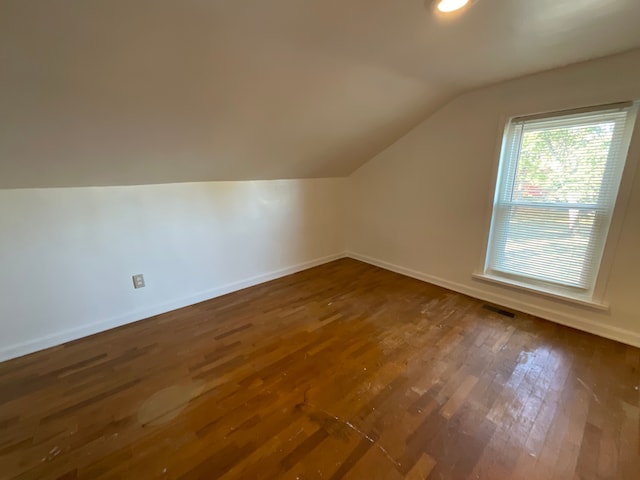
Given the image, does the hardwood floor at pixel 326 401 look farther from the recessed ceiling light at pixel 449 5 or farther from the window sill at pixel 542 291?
the recessed ceiling light at pixel 449 5

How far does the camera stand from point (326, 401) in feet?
5.31

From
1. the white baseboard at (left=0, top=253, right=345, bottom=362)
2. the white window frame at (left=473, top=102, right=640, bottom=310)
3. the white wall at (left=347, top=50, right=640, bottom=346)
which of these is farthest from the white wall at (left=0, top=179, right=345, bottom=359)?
the white window frame at (left=473, top=102, right=640, bottom=310)

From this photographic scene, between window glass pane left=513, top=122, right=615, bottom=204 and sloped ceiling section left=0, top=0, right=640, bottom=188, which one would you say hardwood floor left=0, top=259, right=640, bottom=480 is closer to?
window glass pane left=513, top=122, right=615, bottom=204

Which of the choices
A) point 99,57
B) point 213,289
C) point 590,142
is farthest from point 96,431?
point 590,142

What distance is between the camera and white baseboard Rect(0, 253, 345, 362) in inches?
81.1

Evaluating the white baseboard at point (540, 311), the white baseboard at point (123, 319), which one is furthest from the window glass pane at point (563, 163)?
the white baseboard at point (123, 319)

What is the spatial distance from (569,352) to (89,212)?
12.6 ft

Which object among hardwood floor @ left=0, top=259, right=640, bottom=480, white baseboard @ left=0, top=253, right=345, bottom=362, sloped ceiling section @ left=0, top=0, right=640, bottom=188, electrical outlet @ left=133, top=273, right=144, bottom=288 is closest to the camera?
sloped ceiling section @ left=0, top=0, right=640, bottom=188

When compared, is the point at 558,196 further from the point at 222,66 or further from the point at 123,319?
the point at 123,319

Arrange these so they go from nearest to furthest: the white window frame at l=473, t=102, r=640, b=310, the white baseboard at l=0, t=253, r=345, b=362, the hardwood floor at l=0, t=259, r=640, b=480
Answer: the hardwood floor at l=0, t=259, r=640, b=480
the white window frame at l=473, t=102, r=640, b=310
the white baseboard at l=0, t=253, r=345, b=362

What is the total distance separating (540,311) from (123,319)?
372cm

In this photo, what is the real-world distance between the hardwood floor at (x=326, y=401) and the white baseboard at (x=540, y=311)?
0.09 metres

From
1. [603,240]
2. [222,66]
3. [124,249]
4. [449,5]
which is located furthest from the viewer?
[124,249]

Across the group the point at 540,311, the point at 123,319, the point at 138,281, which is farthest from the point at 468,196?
the point at 123,319
